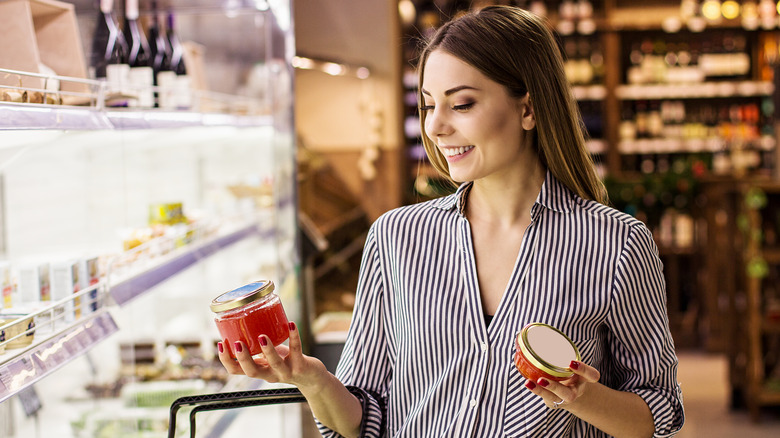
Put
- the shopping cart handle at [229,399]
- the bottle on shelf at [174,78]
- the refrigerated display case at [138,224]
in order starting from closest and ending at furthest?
the shopping cart handle at [229,399] → the refrigerated display case at [138,224] → the bottle on shelf at [174,78]

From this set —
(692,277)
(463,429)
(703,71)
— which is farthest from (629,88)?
(463,429)

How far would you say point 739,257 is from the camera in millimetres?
4871

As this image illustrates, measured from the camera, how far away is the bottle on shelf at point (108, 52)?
1.85m

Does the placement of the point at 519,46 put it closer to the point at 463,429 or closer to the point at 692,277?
the point at 463,429

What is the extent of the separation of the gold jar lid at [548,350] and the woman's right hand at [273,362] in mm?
319

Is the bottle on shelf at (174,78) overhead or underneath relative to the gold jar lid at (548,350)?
overhead

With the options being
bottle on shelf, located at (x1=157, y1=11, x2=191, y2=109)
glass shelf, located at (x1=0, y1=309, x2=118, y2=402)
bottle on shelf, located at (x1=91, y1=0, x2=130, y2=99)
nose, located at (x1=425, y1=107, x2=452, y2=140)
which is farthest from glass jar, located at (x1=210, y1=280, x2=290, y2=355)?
bottle on shelf, located at (x1=157, y1=11, x2=191, y2=109)

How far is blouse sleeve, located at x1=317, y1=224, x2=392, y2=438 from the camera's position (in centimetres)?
148

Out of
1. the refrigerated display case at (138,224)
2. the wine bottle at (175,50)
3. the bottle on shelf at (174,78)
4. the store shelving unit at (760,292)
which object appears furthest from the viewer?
the store shelving unit at (760,292)

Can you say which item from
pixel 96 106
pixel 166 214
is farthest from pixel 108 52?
pixel 166 214

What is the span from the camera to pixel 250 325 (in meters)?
1.14

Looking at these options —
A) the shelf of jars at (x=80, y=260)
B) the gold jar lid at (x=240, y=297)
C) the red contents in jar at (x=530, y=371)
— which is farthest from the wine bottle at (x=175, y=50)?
the red contents in jar at (x=530, y=371)

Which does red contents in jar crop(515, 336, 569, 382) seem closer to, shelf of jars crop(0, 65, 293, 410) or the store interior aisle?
shelf of jars crop(0, 65, 293, 410)

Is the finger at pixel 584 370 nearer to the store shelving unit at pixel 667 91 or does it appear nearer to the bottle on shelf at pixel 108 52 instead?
the bottle on shelf at pixel 108 52
